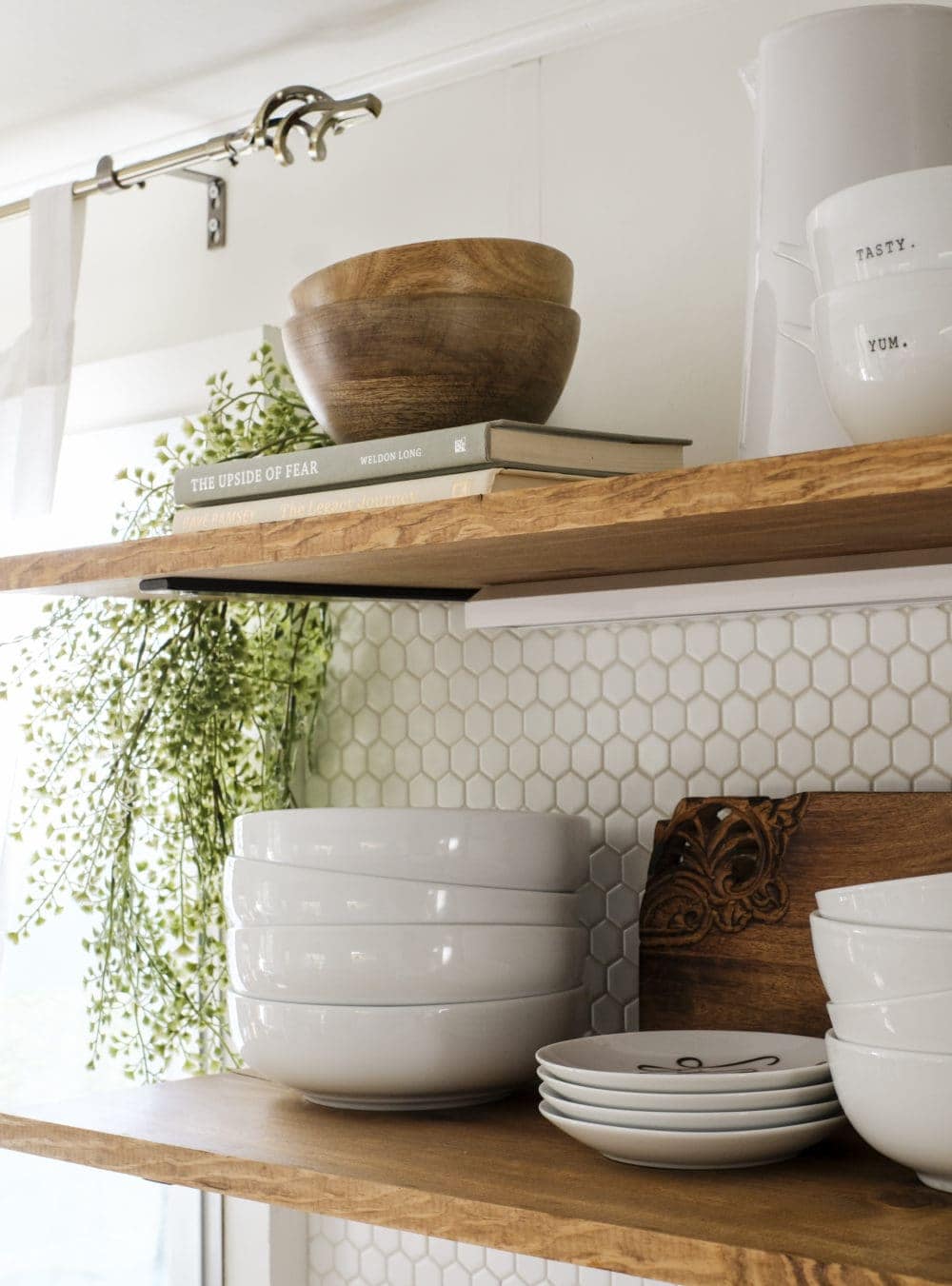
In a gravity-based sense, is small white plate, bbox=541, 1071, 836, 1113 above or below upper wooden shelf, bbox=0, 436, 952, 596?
below

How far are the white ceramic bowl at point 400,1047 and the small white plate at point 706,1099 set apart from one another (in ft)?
0.50

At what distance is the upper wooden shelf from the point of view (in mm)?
756

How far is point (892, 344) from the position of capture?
0.79m

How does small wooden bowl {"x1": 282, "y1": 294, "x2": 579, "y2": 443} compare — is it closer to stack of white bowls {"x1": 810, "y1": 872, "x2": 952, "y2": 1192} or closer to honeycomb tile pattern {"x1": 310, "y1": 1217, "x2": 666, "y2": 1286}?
stack of white bowls {"x1": 810, "y1": 872, "x2": 952, "y2": 1192}

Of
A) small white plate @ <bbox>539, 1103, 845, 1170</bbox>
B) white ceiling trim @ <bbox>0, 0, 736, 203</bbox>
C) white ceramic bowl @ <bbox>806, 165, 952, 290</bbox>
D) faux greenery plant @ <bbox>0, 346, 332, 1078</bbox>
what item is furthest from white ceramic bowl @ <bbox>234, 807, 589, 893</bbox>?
white ceiling trim @ <bbox>0, 0, 736, 203</bbox>

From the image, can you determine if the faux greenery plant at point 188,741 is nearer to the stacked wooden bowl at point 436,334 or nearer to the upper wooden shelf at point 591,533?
the upper wooden shelf at point 591,533

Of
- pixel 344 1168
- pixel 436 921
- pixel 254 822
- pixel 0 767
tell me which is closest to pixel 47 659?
pixel 0 767

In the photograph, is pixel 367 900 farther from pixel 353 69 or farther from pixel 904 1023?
pixel 353 69

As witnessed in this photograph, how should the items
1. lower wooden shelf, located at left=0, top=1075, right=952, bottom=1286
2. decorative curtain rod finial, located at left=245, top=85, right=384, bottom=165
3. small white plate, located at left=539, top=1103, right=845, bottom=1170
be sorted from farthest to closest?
decorative curtain rod finial, located at left=245, top=85, right=384, bottom=165 → small white plate, located at left=539, top=1103, right=845, bottom=1170 → lower wooden shelf, located at left=0, top=1075, right=952, bottom=1286

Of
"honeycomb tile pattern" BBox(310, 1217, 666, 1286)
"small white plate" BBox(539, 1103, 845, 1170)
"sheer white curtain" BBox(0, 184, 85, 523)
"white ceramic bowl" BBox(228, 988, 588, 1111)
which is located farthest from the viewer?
"sheer white curtain" BBox(0, 184, 85, 523)

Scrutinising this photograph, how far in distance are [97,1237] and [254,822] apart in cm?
80

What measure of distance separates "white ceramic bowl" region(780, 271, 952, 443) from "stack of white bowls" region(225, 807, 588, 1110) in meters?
0.42

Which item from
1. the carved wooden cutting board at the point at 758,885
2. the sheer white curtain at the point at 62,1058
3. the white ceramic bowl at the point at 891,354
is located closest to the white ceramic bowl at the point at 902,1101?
the carved wooden cutting board at the point at 758,885

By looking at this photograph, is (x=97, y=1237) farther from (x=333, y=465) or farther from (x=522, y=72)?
(x=522, y=72)
